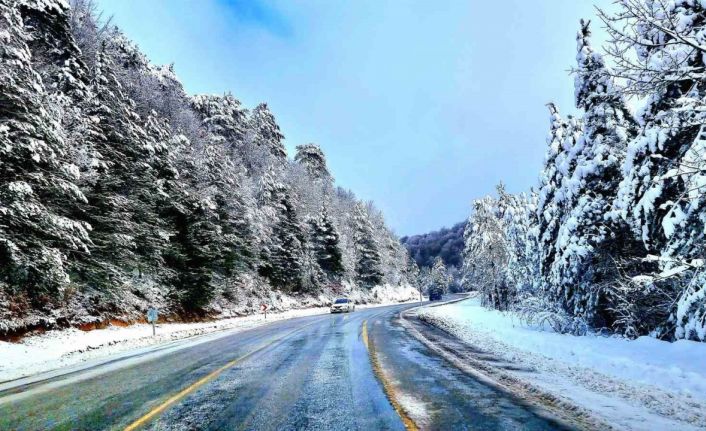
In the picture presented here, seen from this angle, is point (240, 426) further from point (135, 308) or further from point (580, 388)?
point (135, 308)

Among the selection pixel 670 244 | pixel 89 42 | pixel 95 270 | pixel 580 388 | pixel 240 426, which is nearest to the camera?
pixel 240 426

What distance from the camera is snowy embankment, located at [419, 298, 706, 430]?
19.2ft

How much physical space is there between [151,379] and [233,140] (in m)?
50.7

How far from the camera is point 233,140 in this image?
56812mm

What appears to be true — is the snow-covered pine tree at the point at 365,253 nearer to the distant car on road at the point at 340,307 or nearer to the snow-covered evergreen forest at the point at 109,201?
the snow-covered evergreen forest at the point at 109,201

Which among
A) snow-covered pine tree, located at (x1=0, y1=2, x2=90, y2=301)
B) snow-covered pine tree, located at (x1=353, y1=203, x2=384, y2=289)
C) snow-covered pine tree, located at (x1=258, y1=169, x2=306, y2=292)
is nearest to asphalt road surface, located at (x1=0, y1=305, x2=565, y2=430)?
snow-covered pine tree, located at (x1=0, y1=2, x2=90, y2=301)

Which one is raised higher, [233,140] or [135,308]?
[233,140]

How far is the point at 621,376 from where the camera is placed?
833 centimetres

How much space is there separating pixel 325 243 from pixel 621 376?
1940 inches

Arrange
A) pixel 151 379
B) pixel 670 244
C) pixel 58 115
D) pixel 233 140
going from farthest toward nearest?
pixel 233 140
pixel 58 115
pixel 670 244
pixel 151 379

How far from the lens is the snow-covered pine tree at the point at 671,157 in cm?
673

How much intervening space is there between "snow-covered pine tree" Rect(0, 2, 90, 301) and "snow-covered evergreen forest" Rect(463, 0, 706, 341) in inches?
638

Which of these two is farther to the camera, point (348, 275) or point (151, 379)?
point (348, 275)

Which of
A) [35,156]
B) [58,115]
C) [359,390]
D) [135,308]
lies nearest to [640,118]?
[359,390]
